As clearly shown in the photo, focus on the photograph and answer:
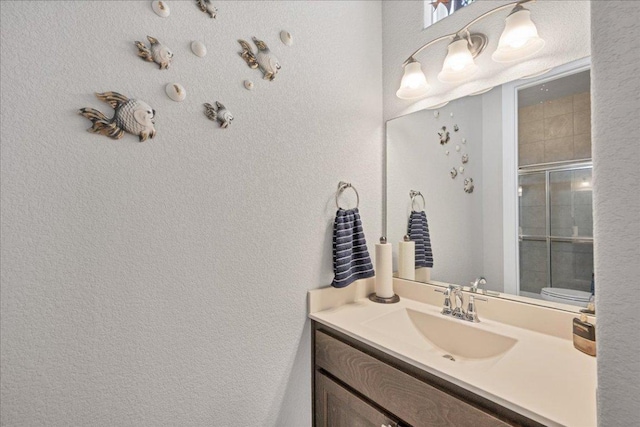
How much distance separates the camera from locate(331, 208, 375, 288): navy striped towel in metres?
1.28

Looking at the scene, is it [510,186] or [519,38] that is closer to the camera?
[519,38]

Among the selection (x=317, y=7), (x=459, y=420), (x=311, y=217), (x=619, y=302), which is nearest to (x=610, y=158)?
(x=619, y=302)

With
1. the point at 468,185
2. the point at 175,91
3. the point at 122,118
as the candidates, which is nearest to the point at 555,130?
the point at 468,185

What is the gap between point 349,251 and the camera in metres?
1.31

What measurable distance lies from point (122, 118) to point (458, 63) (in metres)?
1.26

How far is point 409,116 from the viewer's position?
1.44 m

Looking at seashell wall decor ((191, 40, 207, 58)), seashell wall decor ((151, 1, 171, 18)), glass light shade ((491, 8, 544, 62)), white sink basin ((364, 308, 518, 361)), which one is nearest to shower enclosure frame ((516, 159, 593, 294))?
white sink basin ((364, 308, 518, 361))

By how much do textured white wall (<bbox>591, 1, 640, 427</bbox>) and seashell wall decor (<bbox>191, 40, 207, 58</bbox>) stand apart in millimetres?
1023

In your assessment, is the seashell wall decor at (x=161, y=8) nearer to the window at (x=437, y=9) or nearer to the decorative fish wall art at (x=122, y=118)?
the decorative fish wall art at (x=122, y=118)

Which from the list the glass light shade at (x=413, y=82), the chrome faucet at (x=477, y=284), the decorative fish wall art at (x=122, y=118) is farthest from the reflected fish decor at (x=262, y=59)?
the chrome faucet at (x=477, y=284)

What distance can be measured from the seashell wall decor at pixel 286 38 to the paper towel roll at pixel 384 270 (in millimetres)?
987

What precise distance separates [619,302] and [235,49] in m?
1.27

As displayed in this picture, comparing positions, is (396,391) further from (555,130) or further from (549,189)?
(555,130)

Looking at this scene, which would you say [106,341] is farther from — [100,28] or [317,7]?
[317,7]
